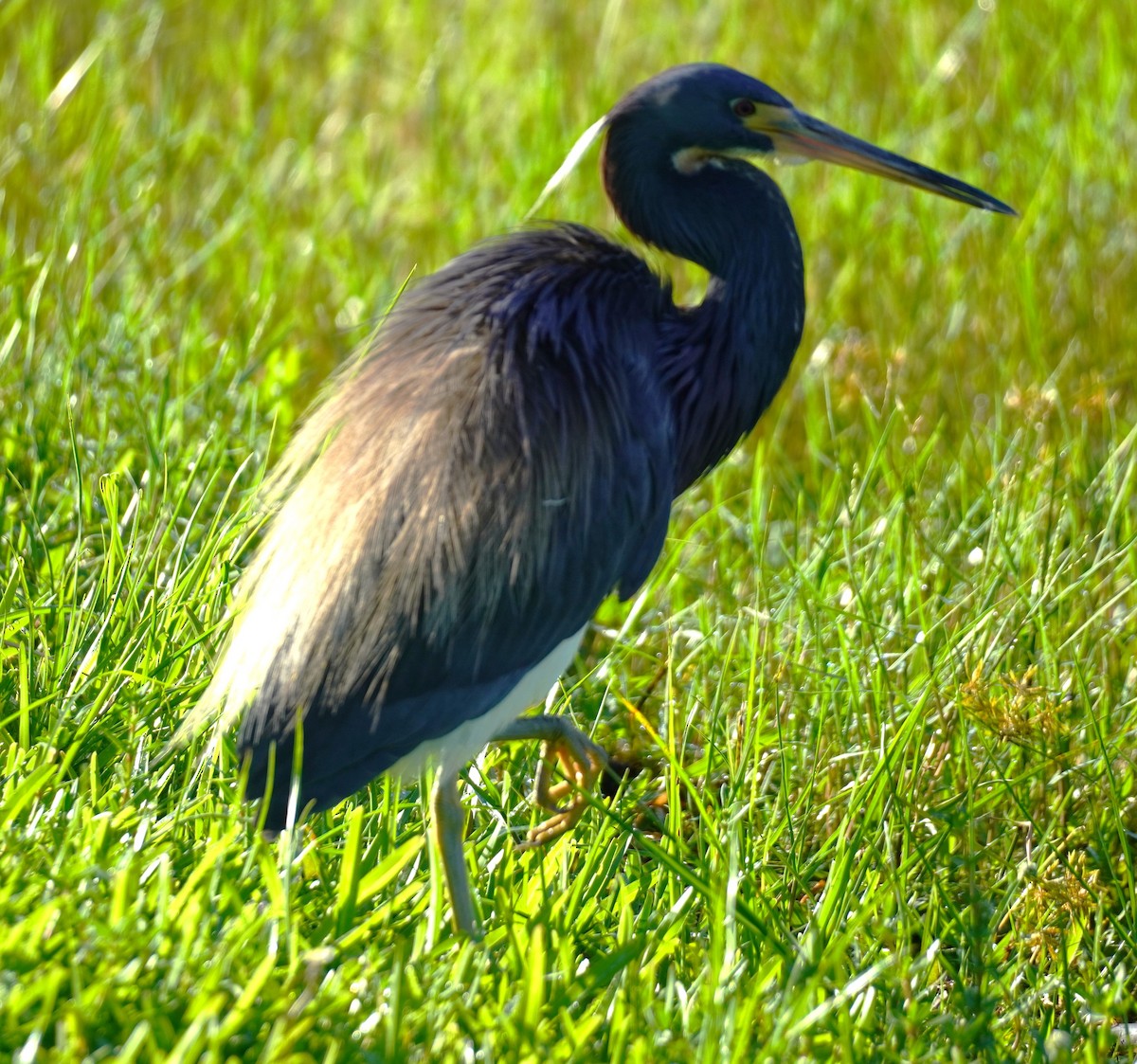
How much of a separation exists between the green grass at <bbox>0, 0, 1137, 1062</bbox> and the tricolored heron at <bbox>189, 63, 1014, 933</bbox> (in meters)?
0.17

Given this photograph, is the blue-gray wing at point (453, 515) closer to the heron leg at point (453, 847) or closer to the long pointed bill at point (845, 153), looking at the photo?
the heron leg at point (453, 847)

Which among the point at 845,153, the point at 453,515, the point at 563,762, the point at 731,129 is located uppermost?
the point at 731,129

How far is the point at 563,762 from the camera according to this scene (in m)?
3.00

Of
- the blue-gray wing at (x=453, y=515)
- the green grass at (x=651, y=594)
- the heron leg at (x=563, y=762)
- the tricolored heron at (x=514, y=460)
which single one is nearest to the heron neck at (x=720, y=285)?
the tricolored heron at (x=514, y=460)

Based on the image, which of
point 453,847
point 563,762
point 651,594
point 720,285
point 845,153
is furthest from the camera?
point 651,594

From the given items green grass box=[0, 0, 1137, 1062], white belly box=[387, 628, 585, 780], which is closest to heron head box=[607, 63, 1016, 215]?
→ green grass box=[0, 0, 1137, 1062]

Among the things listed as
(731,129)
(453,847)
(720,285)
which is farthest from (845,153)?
(453,847)

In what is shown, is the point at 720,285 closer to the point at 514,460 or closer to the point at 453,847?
the point at 514,460

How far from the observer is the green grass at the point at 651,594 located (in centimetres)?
217

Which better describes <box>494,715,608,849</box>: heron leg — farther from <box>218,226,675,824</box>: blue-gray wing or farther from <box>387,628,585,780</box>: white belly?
<box>218,226,675,824</box>: blue-gray wing

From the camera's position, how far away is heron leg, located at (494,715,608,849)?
288 cm

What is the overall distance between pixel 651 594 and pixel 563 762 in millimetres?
570

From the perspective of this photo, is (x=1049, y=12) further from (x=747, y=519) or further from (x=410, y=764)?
(x=410, y=764)

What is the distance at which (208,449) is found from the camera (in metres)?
3.43
